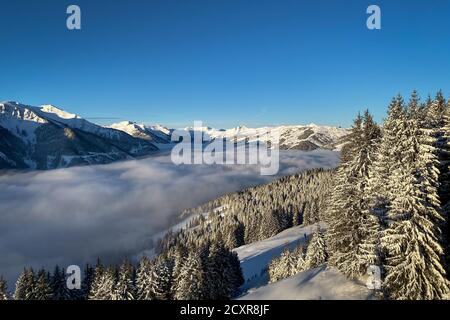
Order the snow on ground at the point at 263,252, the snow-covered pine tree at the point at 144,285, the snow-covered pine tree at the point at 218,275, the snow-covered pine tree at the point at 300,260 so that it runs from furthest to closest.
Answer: the snow on ground at the point at 263,252
the snow-covered pine tree at the point at 300,260
the snow-covered pine tree at the point at 218,275
the snow-covered pine tree at the point at 144,285

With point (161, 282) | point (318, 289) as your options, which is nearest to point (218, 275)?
point (161, 282)

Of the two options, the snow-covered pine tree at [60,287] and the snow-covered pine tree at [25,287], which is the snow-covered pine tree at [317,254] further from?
the snow-covered pine tree at [25,287]

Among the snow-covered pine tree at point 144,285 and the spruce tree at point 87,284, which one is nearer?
the snow-covered pine tree at point 144,285

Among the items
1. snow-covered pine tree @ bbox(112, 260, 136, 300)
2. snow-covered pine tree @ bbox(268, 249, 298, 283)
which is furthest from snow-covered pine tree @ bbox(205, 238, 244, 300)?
snow-covered pine tree @ bbox(268, 249, 298, 283)

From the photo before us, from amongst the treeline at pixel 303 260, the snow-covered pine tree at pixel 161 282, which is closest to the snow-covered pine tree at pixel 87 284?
the snow-covered pine tree at pixel 161 282

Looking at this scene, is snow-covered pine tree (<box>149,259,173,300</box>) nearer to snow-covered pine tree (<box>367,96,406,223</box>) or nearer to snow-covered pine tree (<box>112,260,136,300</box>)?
snow-covered pine tree (<box>112,260,136,300</box>)

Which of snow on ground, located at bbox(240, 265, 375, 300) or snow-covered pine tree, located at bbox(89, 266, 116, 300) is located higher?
snow on ground, located at bbox(240, 265, 375, 300)
